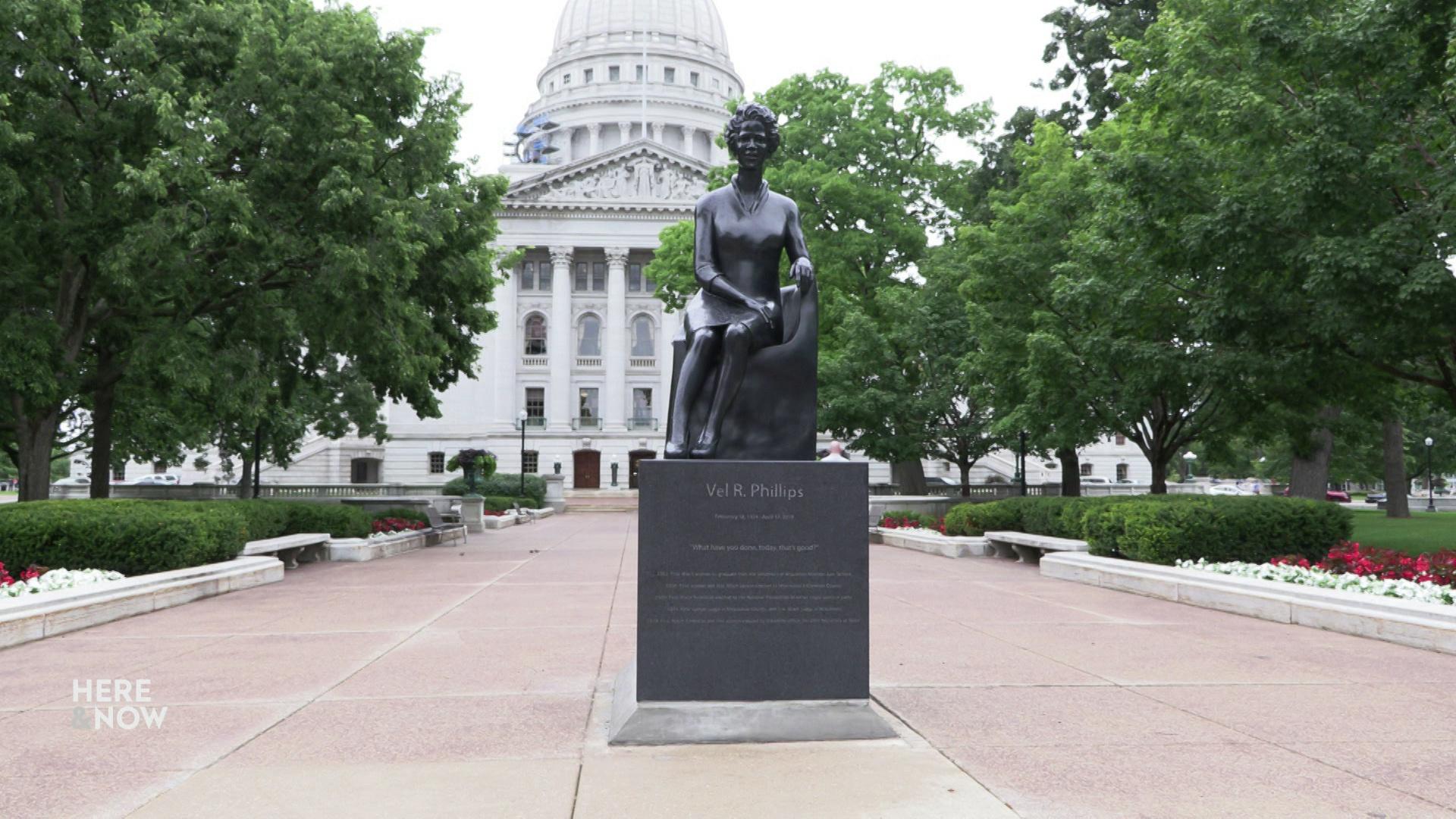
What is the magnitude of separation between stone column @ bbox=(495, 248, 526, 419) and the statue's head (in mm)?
70932

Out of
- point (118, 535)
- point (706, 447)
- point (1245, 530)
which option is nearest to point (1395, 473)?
point (1245, 530)

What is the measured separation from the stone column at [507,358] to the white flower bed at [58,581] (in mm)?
64714

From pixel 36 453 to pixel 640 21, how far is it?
92087mm

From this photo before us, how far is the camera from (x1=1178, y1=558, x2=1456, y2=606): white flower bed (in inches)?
400

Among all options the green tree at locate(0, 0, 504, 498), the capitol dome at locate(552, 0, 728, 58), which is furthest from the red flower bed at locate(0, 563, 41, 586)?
the capitol dome at locate(552, 0, 728, 58)

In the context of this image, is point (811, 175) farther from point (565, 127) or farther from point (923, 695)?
point (565, 127)

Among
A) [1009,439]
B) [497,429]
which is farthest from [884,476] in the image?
[1009,439]

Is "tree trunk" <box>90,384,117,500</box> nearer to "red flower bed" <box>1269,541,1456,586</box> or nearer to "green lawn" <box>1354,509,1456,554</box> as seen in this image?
"red flower bed" <box>1269,541,1456,586</box>

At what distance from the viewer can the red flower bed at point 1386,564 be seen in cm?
1116

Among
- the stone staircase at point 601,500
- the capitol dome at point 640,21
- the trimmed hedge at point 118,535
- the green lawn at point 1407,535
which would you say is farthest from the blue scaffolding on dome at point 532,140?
the trimmed hedge at point 118,535

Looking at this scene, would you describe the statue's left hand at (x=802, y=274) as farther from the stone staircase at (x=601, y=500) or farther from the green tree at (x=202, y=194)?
the stone staircase at (x=601, y=500)

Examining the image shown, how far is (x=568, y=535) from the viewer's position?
29.2 meters

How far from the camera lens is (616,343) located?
252 ft

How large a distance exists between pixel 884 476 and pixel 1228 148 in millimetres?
59089
